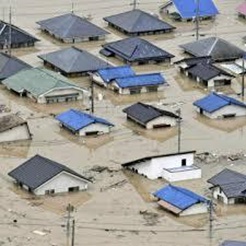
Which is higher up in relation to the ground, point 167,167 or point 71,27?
point 167,167

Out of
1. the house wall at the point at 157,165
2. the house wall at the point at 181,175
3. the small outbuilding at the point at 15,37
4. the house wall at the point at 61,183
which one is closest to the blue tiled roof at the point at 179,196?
the house wall at the point at 181,175

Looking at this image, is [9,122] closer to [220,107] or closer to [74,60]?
[220,107]

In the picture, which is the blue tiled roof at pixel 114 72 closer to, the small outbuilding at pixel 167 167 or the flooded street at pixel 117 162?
the flooded street at pixel 117 162

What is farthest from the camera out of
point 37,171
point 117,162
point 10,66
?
point 10,66

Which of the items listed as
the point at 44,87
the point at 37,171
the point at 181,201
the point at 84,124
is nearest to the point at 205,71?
the point at 44,87

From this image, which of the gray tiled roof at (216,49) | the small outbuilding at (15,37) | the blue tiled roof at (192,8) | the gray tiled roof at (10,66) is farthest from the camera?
the blue tiled roof at (192,8)

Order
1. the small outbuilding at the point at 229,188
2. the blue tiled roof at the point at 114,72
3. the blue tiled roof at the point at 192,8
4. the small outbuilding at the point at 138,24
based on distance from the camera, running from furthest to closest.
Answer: the blue tiled roof at the point at 192,8 → the small outbuilding at the point at 138,24 → the blue tiled roof at the point at 114,72 → the small outbuilding at the point at 229,188

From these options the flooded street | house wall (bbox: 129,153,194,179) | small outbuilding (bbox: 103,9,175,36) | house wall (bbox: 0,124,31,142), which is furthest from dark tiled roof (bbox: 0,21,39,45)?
house wall (bbox: 129,153,194,179)
